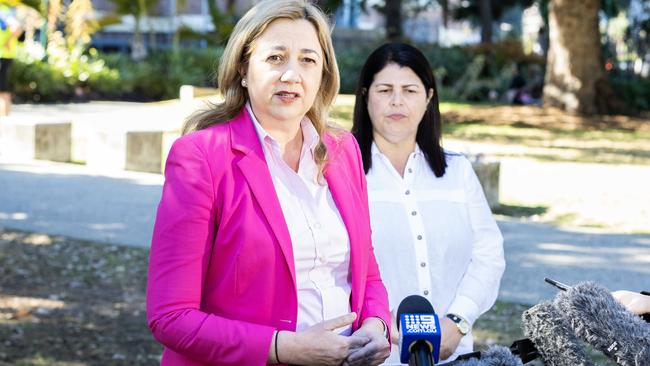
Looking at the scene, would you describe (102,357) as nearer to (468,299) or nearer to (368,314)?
(468,299)

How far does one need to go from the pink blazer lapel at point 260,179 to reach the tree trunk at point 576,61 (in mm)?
23066

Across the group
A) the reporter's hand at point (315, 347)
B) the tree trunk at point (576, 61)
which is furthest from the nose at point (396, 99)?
A: the tree trunk at point (576, 61)

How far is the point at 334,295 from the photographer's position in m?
2.91

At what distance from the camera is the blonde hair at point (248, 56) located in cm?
288

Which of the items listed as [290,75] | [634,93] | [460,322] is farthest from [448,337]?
[634,93]

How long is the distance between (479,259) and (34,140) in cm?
→ 1270

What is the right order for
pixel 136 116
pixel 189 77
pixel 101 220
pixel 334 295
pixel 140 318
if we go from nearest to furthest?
pixel 334 295 → pixel 140 318 → pixel 101 220 → pixel 136 116 → pixel 189 77

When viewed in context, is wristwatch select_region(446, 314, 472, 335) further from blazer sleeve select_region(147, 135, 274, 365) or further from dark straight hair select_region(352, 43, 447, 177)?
blazer sleeve select_region(147, 135, 274, 365)

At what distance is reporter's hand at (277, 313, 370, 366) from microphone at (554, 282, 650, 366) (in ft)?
1.77

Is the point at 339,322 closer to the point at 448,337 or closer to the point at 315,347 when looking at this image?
the point at 315,347

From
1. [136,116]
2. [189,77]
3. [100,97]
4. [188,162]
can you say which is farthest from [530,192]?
[189,77]

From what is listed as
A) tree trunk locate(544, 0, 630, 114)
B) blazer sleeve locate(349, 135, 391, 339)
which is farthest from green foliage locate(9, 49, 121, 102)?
blazer sleeve locate(349, 135, 391, 339)

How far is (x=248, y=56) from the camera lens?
2.93 m

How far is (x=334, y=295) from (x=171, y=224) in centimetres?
51
